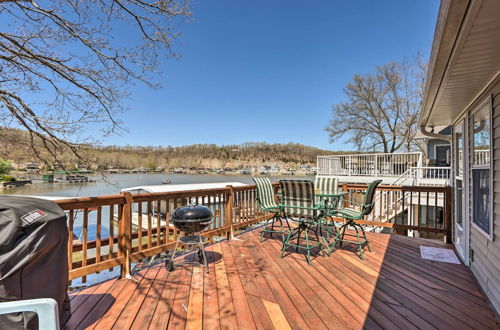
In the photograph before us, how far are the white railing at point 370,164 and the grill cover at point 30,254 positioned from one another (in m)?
11.6

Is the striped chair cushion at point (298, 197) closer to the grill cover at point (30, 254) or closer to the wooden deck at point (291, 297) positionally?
the wooden deck at point (291, 297)

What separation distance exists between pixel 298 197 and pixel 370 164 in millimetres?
10278

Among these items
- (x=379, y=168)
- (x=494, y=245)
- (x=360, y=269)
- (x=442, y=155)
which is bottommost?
(x=360, y=269)

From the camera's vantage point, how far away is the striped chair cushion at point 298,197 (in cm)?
340

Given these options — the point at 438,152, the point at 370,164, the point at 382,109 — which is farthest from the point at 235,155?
the point at 438,152

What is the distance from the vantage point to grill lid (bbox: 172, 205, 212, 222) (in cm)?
278

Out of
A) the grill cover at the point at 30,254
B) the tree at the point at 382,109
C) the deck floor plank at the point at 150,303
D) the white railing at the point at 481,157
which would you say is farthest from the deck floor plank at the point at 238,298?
the tree at the point at 382,109

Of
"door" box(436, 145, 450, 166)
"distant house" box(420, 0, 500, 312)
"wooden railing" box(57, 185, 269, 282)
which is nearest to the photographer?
"distant house" box(420, 0, 500, 312)

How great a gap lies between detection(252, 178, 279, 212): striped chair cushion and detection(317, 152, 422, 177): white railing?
8.37m

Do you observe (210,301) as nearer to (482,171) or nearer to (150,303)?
(150,303)

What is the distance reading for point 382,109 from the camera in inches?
727

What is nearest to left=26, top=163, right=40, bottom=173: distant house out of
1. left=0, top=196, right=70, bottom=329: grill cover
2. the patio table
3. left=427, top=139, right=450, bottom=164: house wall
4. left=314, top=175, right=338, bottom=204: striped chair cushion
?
left=0, top=196, right=70, bottom=329: grill cover

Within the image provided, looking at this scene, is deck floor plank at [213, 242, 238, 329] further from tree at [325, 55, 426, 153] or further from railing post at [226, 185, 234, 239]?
tree at [325, 55, 426, 153]

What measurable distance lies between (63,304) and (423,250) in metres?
4.59
